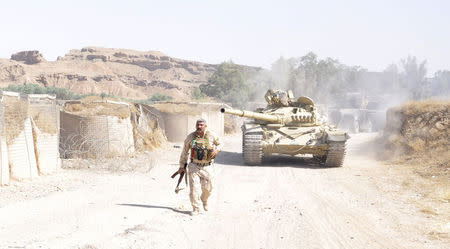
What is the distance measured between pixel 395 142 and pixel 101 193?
1262 cm

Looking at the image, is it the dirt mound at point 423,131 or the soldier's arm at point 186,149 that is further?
the dirt mound at point 423,131

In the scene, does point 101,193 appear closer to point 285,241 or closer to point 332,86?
point 285,241

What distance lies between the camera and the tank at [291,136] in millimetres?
13961

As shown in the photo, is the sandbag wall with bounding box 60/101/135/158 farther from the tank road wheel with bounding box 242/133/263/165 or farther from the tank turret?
the tank turret

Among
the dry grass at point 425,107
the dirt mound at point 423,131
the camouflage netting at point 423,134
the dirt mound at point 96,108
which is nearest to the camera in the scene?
the dirt mound at point 96,108

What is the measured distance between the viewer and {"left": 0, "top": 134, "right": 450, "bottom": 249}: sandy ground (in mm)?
5922

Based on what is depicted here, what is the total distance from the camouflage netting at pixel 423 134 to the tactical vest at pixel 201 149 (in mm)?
8224

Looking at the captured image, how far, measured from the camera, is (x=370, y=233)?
6.49 metres

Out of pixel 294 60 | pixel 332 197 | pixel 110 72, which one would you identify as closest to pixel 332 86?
pixel 294 60

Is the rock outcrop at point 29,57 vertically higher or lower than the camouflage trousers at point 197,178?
higher

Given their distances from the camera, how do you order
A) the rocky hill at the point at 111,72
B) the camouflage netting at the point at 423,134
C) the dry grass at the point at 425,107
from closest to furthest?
the camouflage netting at the point at 423,134, the dry grass at the point at 425,107, the rocky hill at the point at 111,72

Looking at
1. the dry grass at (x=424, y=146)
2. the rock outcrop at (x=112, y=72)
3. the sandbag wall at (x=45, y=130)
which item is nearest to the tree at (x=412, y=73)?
the rock outcrop at (x=112, y=72)

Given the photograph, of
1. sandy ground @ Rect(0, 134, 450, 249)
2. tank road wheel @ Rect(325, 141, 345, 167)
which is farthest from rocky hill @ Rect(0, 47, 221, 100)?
sandy ground @ Rect(0, 134, 450, 249)

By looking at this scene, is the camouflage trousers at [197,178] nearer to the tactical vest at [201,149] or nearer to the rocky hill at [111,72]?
the tactical vest at [201,149]
